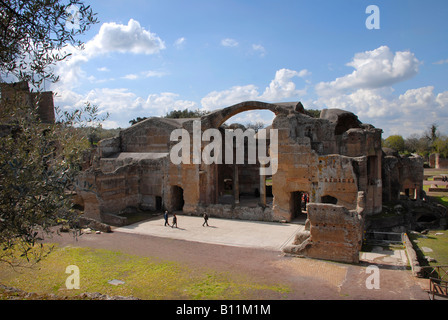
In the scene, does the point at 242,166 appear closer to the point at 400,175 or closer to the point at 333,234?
the point at 400,175

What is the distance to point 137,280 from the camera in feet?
32.3

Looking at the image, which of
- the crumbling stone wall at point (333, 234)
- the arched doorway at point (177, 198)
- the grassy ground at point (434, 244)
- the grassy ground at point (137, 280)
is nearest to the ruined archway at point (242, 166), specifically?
the arched doorway at point (177, 198)

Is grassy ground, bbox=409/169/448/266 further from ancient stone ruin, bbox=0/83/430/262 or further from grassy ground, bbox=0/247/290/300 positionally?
grassy ground, bbox=0/247/290/300

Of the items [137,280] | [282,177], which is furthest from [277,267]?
[282,177]

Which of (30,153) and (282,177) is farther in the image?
(282,177)

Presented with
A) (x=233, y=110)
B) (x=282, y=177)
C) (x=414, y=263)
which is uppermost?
(x=233, y=110)

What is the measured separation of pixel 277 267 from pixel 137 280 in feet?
14.9

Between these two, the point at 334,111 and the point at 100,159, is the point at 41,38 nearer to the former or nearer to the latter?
the point at 100,159

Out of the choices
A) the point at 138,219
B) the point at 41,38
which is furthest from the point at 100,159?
the point at 41,38

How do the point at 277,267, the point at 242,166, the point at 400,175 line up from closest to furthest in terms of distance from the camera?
1. the point at 277,267
2. the point at 400,175
3. the point at 242,166

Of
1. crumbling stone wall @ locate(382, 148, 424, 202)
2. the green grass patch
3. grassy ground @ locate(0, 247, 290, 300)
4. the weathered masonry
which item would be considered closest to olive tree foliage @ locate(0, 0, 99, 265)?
grassy ground @ locate(0, 247, 290, 300)

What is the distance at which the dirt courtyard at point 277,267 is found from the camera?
28.9 feet

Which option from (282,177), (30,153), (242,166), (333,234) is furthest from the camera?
(242,166)
